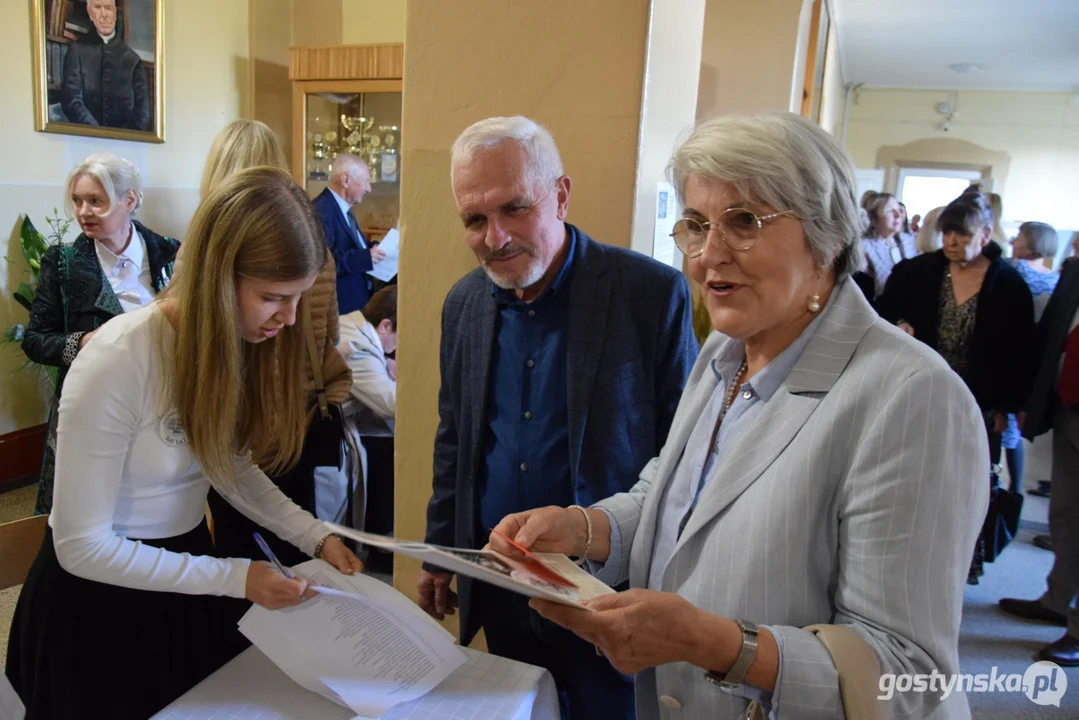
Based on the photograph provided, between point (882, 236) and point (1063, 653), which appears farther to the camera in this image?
point (882, 236)

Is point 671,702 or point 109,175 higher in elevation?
point 109,175

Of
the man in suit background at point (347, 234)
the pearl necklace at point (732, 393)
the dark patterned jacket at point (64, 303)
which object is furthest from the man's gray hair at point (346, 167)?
the pearl necklace at point (732, 393)

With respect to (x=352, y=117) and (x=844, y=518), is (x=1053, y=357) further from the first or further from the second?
(x=352, y=117)

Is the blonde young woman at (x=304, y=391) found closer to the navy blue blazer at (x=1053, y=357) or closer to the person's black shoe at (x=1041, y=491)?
the navy blue blazer at (x=1053, y=357)

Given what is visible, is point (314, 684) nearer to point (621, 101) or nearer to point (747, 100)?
point (621, 101)

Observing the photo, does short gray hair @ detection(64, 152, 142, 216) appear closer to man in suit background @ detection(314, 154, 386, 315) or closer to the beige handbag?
man in suit background @ detection(314, 154, 386, 315)

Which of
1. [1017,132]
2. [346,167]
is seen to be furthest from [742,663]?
[1017,132]

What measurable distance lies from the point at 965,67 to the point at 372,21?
22.2 ft

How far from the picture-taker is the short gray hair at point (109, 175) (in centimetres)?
285

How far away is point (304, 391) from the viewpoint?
6.12ft

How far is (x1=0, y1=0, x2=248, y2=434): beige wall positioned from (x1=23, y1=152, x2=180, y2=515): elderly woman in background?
88 centimetres

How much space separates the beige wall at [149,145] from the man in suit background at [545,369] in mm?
3129

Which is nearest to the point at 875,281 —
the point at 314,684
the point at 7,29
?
the point at 314,684

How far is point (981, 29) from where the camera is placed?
6.29 m
